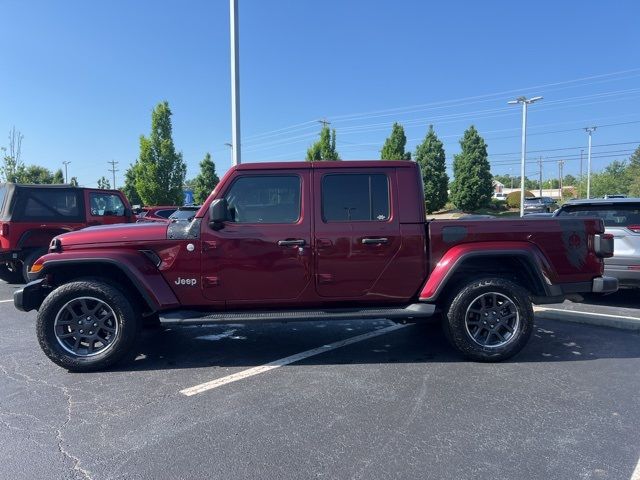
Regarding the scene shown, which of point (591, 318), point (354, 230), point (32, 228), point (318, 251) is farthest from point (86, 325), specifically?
point (591, 318)

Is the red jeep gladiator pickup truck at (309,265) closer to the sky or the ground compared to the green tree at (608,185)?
closer to the ground

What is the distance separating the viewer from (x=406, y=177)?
485cm

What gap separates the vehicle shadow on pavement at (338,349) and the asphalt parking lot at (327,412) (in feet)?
0.11

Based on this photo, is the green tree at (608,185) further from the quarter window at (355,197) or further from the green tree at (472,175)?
the quarter window at (355,197)

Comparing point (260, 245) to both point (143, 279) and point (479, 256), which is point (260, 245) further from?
point (479, 256)

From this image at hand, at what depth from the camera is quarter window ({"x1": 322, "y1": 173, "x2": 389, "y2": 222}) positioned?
15.6ft

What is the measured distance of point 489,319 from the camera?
187 inches


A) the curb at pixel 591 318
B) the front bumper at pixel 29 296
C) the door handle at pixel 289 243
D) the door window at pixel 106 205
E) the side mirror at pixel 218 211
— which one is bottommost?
the curb at pixel 591 318

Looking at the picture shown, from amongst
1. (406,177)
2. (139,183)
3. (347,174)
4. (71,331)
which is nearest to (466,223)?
(406,177)

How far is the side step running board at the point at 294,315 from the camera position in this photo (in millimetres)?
4508

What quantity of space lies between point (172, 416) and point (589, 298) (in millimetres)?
7095

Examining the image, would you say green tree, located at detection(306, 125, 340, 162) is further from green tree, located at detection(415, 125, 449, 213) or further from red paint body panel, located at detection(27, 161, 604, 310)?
red paint body panel, located at detection(27, 161, 604, 310)

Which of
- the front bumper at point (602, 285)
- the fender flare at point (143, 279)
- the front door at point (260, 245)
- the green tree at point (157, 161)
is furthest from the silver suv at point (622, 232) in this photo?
the green tree at point (157, 161)

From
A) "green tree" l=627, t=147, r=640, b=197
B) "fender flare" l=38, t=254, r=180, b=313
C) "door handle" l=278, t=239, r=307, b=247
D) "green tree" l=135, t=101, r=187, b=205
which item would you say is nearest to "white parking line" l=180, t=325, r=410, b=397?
"fender flare" l=38, t=254, r=180, b=313
